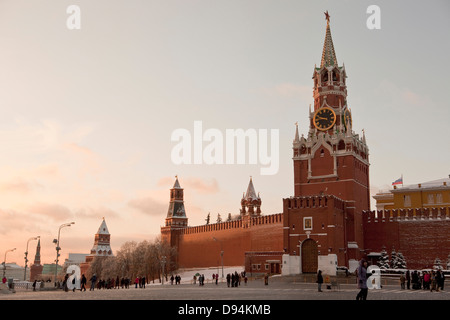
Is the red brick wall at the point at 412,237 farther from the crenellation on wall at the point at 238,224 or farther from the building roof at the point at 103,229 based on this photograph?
the building roof at the point at 103,229

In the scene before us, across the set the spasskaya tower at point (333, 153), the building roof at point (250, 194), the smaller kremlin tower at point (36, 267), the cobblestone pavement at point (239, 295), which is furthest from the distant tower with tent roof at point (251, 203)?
the smaller kremlin tower at point (36, 267)

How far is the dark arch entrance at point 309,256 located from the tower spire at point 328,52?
22.2 m

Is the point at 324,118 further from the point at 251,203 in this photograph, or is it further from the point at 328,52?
the point at 251,203

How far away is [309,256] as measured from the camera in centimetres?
4822

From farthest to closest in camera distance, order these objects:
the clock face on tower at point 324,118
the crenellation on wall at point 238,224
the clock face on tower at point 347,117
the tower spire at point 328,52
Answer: the crenellation on wall at point 238,224 → the tower spire at point 328,52 → the clock face on tower at point 347,117 → the clock face on tower at point 324,118

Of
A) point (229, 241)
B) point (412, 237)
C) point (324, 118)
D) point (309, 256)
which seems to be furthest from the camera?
point (229, 241)

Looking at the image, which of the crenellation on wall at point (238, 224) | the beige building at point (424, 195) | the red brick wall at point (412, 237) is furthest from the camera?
the crenellation on wall at point (238, 224)

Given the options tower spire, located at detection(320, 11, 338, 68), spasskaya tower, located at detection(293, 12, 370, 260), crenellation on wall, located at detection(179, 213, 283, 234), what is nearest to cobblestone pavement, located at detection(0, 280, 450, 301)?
spasskaya tower, located at detection(293, 12, 370, 260)

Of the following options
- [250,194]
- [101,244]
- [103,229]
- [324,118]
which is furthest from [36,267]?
[324,118]

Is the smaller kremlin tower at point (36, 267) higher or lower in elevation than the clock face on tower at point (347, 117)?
lower

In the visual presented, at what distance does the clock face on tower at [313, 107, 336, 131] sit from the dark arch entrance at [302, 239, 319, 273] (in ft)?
46.6

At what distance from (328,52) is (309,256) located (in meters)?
25.4

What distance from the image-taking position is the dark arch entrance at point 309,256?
47.8 m
